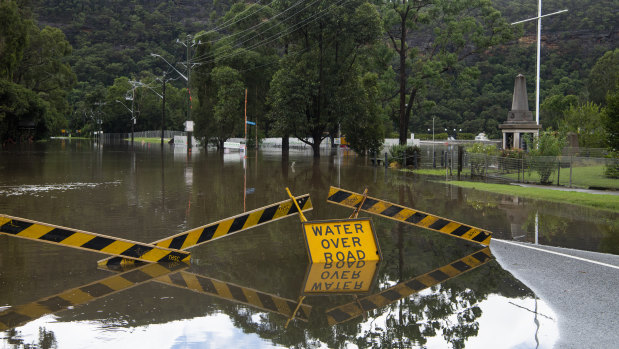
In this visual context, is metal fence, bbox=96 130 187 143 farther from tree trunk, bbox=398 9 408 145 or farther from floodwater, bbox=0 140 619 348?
floodwater, bbox=0 140 619 348

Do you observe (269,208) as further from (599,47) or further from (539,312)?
(599,47)

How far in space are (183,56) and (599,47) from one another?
103658mm

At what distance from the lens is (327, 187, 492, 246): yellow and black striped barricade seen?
9.38 m

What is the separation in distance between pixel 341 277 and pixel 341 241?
40.6 inches

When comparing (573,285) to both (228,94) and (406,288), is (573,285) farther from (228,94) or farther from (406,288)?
(228,94)

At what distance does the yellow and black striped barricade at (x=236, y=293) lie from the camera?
6509 mm

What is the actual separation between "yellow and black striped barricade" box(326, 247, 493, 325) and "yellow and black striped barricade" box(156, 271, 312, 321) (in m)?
0.36

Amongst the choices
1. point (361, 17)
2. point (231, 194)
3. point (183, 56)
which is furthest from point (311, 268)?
point (183, 56)

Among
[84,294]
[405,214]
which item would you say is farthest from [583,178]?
[84,294]

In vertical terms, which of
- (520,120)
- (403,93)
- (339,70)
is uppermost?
(339,70)

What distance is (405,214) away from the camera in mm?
9688

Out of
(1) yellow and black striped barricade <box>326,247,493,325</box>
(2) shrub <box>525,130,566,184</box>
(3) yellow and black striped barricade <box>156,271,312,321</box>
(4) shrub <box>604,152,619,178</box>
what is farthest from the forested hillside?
(3) yellow and black striped barricade <box>156,271,312,321</box>

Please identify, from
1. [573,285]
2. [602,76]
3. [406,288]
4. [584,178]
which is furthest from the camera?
[602,76]

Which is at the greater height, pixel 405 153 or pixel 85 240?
pixel 405 153
